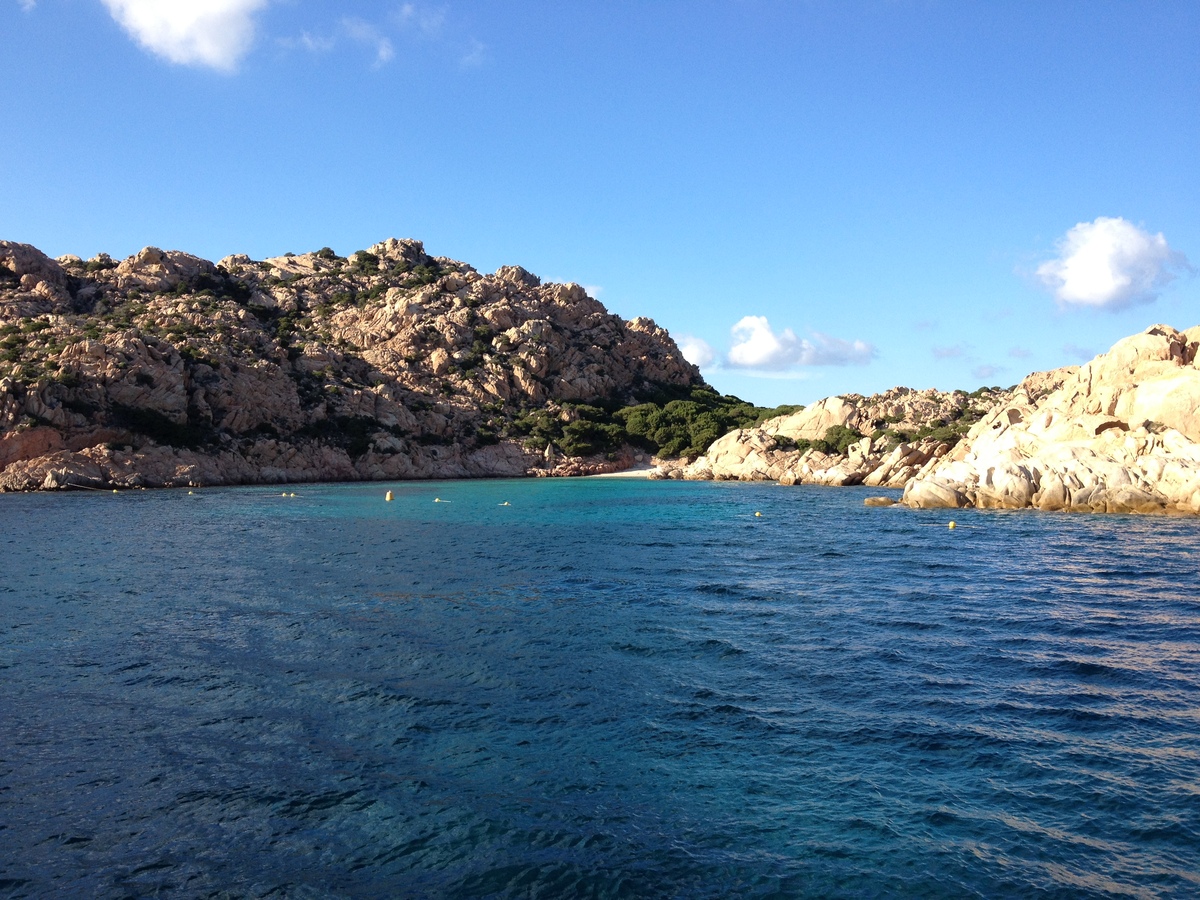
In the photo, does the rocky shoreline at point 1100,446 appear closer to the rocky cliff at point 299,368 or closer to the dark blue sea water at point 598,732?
the dark blue sea water at point 598,732

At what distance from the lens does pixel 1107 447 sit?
140ft

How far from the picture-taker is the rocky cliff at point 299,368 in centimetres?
6788

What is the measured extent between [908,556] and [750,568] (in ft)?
20.7

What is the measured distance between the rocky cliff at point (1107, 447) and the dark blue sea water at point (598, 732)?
19.5 m

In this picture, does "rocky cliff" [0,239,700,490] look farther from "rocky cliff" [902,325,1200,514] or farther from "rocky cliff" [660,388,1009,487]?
"rocky cliff" [902,325,1200,514]

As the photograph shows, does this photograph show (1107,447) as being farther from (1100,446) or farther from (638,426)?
(638,426)

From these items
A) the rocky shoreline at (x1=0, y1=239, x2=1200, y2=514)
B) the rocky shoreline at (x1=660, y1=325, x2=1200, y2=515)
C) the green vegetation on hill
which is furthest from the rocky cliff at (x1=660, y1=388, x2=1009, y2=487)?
the rocky shoreline at (x1=660, y1=325, x2=1200, y2=515)

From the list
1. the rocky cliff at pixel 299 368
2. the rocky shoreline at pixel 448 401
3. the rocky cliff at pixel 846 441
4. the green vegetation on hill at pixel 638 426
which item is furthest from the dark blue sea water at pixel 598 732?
the green vegetation on hill at pixel 638 426

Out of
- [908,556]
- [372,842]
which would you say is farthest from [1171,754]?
[908,556]

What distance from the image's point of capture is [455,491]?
215ft

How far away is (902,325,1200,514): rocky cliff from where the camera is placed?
39.9m

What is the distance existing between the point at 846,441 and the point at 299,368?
62921 millimetres

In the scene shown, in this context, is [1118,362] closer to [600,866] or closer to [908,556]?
[908,556]

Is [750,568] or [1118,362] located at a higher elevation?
[1118,362]
